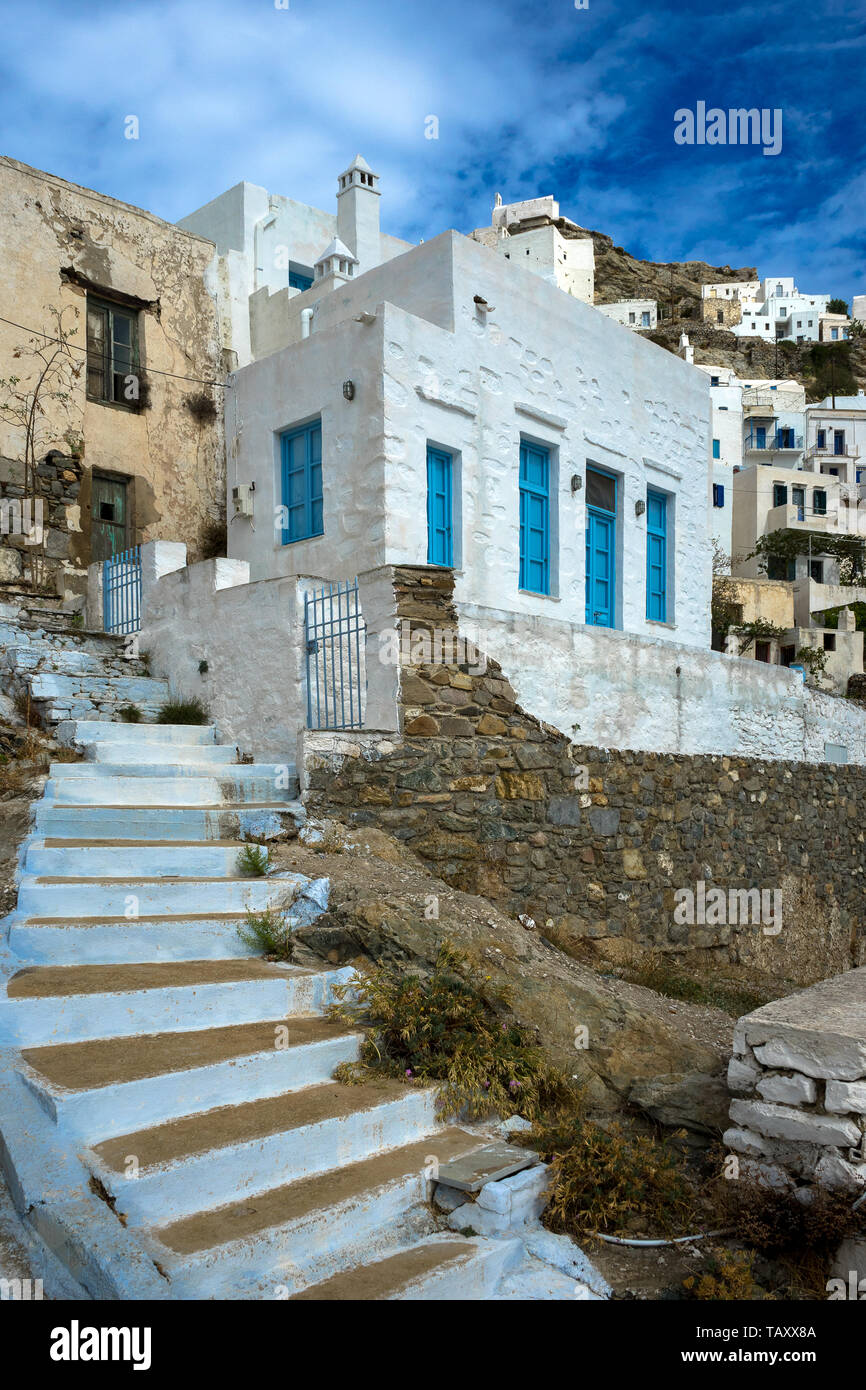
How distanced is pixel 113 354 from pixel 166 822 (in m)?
9.19

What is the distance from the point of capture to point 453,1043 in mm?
4602

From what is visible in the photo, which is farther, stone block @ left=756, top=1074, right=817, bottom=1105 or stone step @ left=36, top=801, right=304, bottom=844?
stone step @ left=36, top=801, right=304, bottom=844

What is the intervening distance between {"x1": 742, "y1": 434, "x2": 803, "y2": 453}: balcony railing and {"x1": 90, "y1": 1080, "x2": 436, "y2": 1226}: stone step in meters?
42.9

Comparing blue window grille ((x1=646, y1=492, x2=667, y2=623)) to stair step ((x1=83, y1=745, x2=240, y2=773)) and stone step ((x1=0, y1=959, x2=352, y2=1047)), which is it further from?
stone step ((x1=0, y1=959, x2=352, y2=1047))

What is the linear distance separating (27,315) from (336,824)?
29.6 ft

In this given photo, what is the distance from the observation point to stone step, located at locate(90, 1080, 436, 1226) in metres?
3.17

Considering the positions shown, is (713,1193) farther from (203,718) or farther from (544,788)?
(203,718)

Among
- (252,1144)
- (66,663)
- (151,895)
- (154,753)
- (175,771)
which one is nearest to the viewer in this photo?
(252,1144)

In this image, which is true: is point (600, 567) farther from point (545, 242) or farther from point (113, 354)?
point (545, 242)

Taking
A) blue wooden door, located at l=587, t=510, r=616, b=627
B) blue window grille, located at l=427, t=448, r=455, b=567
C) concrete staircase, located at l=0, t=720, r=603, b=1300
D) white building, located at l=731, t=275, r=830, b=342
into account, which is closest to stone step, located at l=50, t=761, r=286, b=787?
concrete staircase, located at l=0, t=720, r=603, b=1300

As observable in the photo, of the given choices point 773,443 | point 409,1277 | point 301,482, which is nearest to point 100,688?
point 301,482

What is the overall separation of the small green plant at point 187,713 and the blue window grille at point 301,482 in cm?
269

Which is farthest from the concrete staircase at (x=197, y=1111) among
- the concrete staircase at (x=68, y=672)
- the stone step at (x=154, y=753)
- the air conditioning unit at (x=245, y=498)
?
the air conditioning unit at (x=245, y=498)

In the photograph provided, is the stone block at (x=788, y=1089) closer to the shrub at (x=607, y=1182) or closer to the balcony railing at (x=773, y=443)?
the shrub at (x=607, y=1182)
